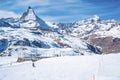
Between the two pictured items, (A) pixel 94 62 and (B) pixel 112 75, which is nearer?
(B) pixel 112 75

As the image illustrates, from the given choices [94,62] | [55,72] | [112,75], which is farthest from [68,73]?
[112,75]

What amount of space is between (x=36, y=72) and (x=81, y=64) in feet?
23.9

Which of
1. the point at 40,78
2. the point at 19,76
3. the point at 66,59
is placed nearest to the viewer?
the point at 40,78

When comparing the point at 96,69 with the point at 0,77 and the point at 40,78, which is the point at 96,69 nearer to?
the point at 40,78

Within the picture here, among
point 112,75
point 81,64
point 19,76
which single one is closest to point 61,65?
point 81,64

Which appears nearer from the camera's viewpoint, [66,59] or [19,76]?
[19,76]

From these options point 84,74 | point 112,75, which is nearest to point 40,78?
point 84,74

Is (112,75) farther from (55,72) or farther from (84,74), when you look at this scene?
(55,72)

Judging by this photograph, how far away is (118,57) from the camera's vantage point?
2013 inches

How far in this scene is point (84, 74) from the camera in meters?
42.8

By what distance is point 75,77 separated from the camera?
140 ft

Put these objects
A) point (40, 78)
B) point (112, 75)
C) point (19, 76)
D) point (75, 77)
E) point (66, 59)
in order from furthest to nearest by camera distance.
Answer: point (66, 59) → point (19, 76) → point (40, 78) → point (75, 77) → point (112, 75)

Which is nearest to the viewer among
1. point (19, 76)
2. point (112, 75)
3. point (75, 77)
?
point (112, 75)

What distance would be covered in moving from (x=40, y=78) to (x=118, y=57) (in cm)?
1375
